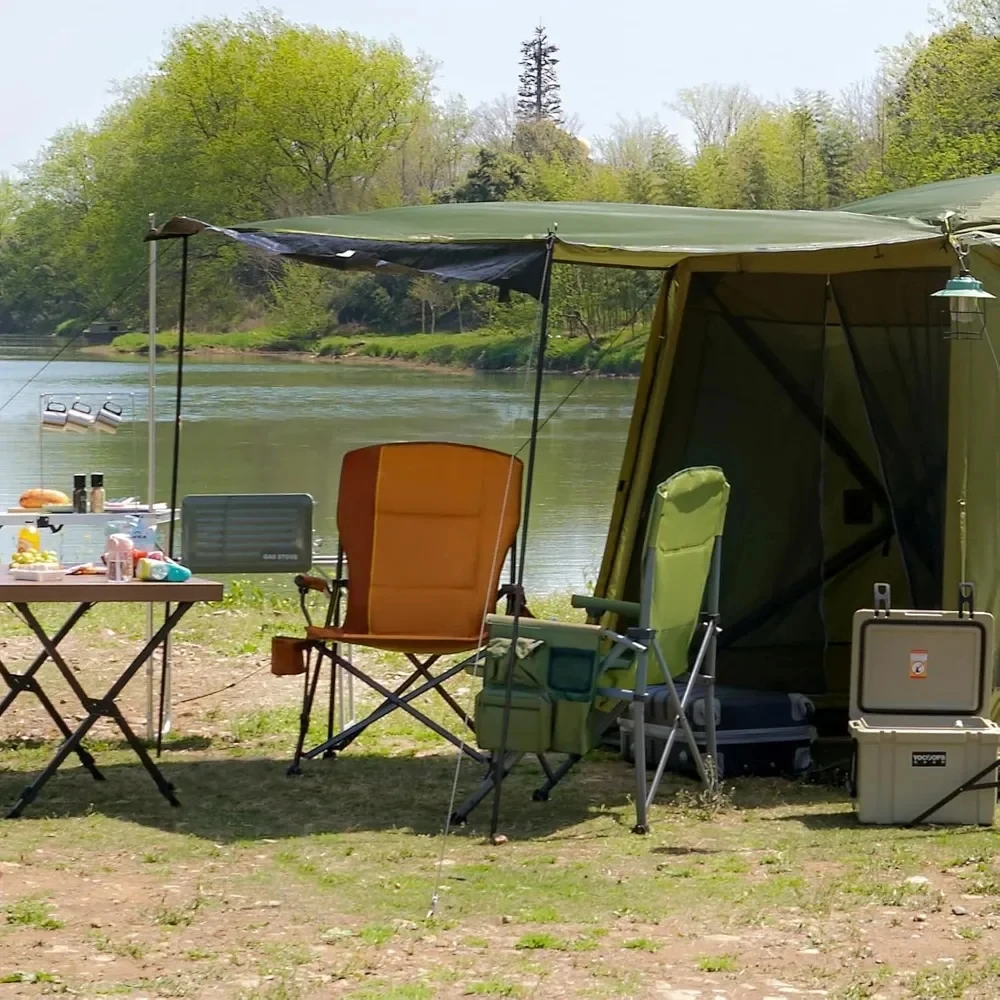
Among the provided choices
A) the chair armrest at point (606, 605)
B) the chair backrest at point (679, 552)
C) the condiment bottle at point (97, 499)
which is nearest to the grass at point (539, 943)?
the chair backrest at point (679, 552)

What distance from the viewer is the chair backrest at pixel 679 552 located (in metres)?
3.77

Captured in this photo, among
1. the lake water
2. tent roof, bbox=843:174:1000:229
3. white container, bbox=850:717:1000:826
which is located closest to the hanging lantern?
tent roof, bbox=843:174:1000:229

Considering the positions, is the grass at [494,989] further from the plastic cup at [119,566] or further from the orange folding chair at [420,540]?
the orange folding chair at [420,540]

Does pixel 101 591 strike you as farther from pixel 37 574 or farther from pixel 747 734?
pixel 747 734

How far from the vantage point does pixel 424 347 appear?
3228 cm

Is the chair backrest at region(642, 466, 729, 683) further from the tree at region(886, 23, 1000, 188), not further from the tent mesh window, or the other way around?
the tree at region(886, 23, 1000, 188)

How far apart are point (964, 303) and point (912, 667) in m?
0.81

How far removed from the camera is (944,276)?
4.77m

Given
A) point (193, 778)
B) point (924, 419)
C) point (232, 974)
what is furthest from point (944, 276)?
point (232, 974)

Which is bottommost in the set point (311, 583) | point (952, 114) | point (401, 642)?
point (401, 642)

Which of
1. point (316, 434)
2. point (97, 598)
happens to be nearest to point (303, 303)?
point (316, 434)

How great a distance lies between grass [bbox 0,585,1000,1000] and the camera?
2.70 metres

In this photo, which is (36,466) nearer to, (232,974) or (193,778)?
(193,778)

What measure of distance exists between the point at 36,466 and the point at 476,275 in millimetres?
10763
